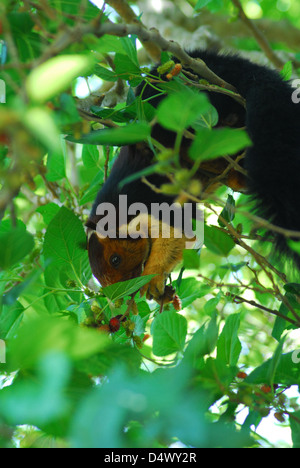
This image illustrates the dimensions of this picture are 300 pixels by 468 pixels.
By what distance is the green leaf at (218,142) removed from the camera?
25.6 inches

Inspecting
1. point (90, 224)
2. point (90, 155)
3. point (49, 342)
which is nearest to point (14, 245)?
point (49, 342)

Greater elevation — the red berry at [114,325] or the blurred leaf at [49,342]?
the blurred leaf at [49,342]

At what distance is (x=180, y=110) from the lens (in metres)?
0.64

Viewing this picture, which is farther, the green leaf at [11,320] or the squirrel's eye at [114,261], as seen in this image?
the squirrel's eye at [114,261]

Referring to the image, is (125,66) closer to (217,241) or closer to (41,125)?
(217,241)

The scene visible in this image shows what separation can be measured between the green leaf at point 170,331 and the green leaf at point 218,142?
56cm

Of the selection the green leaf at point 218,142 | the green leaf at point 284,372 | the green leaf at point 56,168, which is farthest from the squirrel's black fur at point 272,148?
the green leaf at point 218,142

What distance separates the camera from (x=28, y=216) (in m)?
2.42

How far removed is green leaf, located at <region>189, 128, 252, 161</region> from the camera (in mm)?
651

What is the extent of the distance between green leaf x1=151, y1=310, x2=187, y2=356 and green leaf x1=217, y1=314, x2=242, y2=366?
3.7 inches

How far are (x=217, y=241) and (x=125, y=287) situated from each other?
25 centimetres

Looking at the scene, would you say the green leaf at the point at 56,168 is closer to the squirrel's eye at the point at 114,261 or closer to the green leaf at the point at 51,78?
the squirrel's eye at the point at 114,261

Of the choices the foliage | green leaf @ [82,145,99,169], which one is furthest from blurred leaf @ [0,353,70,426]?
green leaf @ [82,145,99,169]
